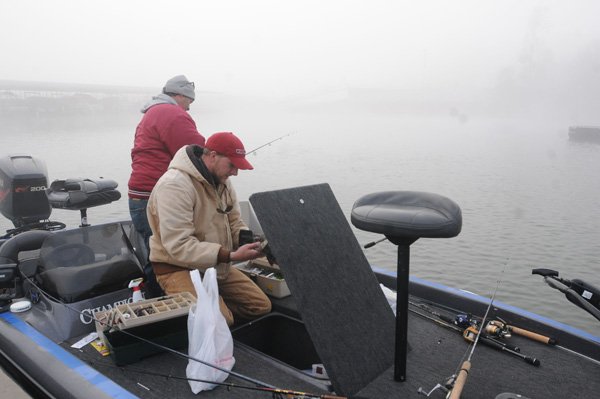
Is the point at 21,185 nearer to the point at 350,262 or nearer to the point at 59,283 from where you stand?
the point at 59,283

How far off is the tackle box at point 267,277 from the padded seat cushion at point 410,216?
57.5 inches

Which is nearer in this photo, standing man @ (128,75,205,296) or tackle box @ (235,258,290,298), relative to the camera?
tackle box @ (235,258,290,298)

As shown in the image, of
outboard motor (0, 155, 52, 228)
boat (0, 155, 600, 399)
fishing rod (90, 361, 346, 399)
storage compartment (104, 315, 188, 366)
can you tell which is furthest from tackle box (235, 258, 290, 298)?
outboard motor (0, 155, 52, 228)

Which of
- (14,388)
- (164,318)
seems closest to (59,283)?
(14,388)

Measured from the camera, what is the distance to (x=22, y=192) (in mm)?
4219

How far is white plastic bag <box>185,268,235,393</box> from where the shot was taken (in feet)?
6.55

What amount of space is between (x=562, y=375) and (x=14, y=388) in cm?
A: 289

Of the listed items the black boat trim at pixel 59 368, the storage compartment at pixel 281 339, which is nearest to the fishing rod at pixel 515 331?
the storage compartment at pixel 281 339

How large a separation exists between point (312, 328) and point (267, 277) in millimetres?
1410

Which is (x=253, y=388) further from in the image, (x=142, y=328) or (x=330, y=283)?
(x=142, y=328)

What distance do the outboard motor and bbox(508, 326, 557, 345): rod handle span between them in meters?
4.17

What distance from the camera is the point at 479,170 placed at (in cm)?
1848

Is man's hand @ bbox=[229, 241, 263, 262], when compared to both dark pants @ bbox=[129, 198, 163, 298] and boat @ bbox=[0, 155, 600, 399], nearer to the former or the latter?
boat @ bbox=[0, 155, 600, 399]

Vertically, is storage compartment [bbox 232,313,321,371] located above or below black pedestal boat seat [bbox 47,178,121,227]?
below
